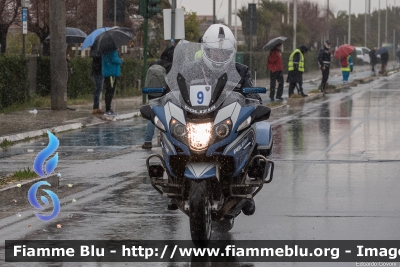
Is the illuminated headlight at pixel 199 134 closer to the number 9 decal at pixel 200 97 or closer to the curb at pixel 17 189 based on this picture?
the number 9 decal at pixel 200 97

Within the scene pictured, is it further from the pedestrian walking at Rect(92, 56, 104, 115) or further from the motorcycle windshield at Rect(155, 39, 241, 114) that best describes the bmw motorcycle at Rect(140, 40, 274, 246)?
the pedestrian walking at Rect(92, 56, 104, 115)

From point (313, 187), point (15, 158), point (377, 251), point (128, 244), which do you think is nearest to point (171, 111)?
point (128, 244)

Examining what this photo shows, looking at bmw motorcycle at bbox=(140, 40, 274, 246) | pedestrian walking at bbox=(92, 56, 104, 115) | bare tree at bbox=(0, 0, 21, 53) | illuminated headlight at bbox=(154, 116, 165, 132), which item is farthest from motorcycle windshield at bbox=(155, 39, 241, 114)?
bare tree at bbox=(0, 0, 21, 53)

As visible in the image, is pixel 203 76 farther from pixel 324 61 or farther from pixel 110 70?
pixel 324 61

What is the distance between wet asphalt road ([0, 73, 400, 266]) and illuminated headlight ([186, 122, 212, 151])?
1.04 metres

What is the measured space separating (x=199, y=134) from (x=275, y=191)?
362cm

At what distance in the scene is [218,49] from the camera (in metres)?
8.81

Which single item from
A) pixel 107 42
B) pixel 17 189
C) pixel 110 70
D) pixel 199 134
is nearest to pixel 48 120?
pixel 110 70

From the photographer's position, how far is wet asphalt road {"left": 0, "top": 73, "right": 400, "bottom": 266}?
9156mm

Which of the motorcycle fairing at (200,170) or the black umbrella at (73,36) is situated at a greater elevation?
the black umbrella at (73,36)

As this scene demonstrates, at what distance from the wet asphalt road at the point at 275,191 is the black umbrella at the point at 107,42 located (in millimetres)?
2612

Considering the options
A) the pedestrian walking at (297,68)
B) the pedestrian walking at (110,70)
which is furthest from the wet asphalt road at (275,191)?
the pedestrian walking at (297,68)

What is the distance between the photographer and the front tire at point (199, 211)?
805 centimetres

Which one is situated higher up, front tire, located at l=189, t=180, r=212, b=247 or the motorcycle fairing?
the motorcycle fairing
